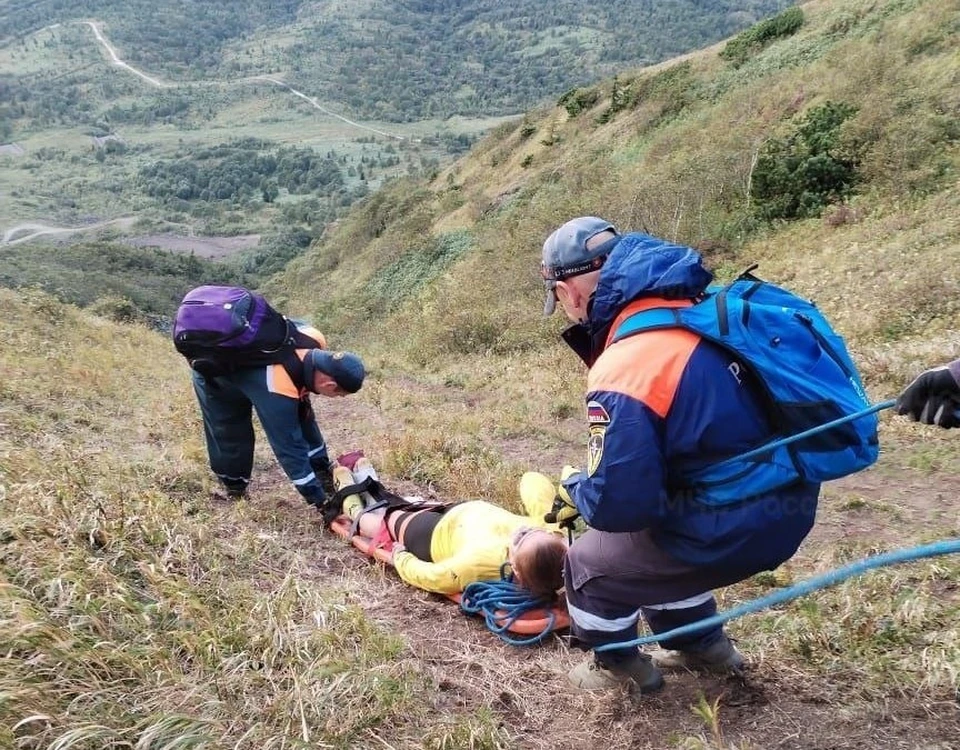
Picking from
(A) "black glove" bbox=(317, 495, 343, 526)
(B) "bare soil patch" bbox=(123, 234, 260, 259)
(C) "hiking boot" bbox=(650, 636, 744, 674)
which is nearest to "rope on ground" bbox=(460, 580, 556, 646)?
(C) "hiking boot" bbox=(650, 636, 744, 674)

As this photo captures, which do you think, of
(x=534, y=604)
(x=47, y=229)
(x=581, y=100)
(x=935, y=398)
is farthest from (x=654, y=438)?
(x=47, y=229)

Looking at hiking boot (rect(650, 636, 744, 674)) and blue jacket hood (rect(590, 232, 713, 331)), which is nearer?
blue jacket hood (rect(590, 232, 713, 331))

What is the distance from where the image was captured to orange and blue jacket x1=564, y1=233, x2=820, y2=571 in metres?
2.09

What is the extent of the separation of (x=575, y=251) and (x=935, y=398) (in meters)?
1.16

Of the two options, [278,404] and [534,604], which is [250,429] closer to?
[278,404]

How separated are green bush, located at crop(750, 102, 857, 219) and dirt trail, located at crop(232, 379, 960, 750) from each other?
1141cm

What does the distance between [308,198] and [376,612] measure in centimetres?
10663

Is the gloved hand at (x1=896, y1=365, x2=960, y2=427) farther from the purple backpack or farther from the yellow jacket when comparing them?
the purple backpack

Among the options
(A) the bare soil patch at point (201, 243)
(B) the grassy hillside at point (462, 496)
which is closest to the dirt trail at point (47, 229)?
(A) the bare soil patch at point (201, 243)

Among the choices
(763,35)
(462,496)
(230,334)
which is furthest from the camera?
(763,35)

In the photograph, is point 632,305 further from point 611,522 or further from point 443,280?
point 443,280

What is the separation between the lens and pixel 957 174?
34.7 ft

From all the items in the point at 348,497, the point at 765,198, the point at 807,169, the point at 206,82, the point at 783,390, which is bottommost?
the point at 765,198

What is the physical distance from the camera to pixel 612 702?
268 centimetres
